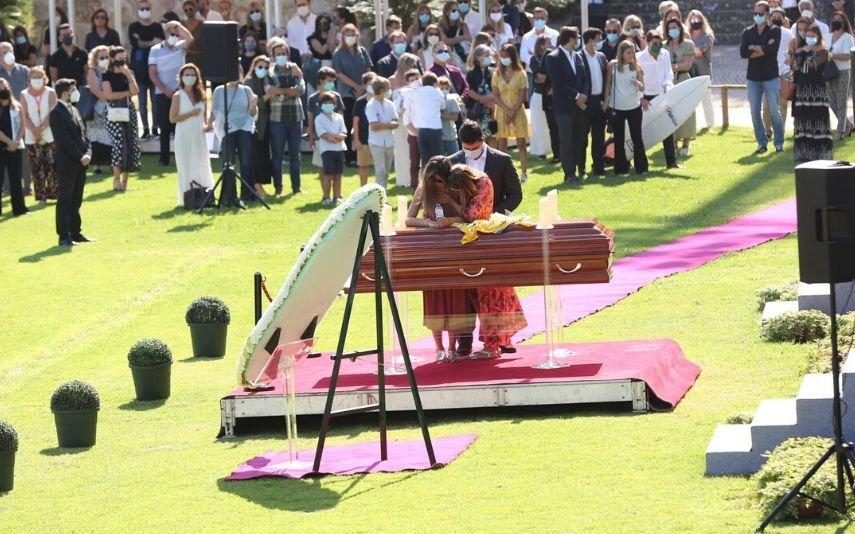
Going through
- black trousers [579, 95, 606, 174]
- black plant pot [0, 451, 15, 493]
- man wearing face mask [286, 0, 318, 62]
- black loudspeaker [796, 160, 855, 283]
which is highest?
man wearing face mask [286, 0, 318, 62]

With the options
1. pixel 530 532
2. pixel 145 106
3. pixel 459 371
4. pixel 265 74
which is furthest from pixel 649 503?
pixel 145 106

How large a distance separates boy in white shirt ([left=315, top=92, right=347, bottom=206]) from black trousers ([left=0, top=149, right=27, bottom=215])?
4284mm

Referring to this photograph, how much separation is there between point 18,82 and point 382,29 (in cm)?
639

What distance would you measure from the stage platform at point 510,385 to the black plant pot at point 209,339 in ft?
9.10

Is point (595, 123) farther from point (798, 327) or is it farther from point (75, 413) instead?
point (75, 413)

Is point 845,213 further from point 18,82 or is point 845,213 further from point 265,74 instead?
point 18,82

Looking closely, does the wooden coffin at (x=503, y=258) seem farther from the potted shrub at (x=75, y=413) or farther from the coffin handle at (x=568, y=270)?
the potted shrub at (x=75, y=413)

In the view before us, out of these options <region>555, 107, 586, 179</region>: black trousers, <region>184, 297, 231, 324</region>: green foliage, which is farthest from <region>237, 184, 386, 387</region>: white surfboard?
<region>555, 107, 586, 179</region>: black trousers

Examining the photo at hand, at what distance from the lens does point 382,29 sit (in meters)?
30.1

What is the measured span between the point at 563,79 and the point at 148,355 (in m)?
11.1

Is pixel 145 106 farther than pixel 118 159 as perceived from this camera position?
Yes

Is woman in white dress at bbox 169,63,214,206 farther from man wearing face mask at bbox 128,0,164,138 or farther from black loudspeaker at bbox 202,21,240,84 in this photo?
man wearing face mask at bbox 128,0,164,138

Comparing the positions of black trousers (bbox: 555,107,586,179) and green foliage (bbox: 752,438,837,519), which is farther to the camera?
black trousers (bbox: 555,107,586,179)

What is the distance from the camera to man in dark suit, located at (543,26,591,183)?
79.3 feet
